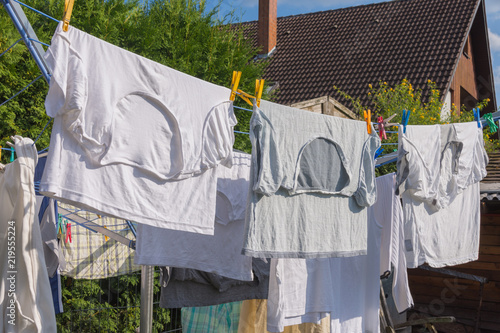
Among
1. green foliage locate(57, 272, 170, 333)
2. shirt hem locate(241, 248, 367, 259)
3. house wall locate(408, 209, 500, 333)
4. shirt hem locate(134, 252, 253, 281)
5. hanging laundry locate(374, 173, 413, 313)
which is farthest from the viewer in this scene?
house wall locate(408, 209, 500, 333)

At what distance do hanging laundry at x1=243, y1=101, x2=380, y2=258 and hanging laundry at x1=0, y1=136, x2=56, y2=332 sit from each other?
3.06 feet

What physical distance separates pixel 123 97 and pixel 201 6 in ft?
12.9

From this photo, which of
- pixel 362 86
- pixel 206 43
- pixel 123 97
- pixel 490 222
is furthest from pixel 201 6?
pixel 362 86

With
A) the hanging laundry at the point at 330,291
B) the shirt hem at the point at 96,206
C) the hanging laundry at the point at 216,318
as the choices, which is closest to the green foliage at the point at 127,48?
the hanging laundry at the point at 216,318

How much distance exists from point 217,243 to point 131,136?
2.98ft

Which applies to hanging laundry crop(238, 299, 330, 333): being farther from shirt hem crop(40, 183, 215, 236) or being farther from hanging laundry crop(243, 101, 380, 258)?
shirt hem crop(40, 183, 215, 236)

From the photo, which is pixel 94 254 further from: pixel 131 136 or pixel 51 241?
pixel 131 136

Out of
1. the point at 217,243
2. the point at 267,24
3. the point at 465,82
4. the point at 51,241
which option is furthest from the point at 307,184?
the point at 465,82

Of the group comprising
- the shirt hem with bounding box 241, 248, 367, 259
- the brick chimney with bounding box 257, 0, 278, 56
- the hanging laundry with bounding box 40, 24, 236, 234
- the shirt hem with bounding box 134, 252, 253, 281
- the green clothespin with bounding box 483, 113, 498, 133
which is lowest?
the shirt hem with bounding box 134, 252, 253, 281

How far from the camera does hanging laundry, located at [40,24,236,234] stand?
81.2 inches

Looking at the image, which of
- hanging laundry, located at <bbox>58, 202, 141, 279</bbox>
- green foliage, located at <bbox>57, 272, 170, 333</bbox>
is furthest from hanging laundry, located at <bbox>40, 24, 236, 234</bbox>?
green foliage, located at <bbox>57, 272, 170, 333</bbox>

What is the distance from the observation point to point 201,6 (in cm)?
591

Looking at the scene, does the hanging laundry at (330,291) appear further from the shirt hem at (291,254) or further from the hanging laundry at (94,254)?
the hanging laundry at (94,254)

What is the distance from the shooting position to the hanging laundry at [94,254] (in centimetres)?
443
